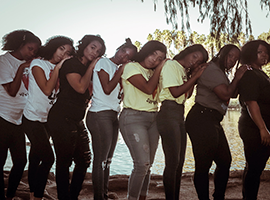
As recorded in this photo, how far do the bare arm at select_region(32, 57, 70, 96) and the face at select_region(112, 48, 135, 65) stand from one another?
558 mm

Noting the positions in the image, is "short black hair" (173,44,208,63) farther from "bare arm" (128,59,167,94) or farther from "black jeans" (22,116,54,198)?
"black jeans" (22,116,54,198)

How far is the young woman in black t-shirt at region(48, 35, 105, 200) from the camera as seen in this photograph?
2.23m

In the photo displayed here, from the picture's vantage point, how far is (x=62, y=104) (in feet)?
7.46

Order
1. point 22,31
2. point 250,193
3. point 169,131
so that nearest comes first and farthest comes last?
point 169,131
point 250,193
point 22,31

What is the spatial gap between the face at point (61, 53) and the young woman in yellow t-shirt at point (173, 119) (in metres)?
0.89

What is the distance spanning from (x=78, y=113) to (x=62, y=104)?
15 cm

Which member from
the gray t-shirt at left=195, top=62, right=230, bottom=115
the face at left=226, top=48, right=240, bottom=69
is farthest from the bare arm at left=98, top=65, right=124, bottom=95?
the face at left=226, top=48, right=240, bottom=69

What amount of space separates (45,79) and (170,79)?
1055mm

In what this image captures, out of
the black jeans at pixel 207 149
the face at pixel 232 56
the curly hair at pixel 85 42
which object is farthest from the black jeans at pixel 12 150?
the face at pixel 232 56

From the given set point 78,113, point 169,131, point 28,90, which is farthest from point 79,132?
point 169,131

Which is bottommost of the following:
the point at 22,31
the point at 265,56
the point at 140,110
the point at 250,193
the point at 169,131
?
the point at 250,193

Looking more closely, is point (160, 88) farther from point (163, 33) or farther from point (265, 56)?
point (163, 33)

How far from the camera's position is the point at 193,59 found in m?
2.54

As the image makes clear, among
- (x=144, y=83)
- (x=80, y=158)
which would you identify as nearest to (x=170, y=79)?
(x=144, y=83)
